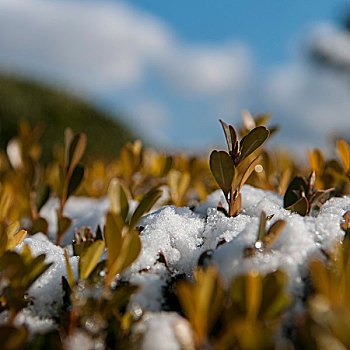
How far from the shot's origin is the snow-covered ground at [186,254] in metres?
0.60

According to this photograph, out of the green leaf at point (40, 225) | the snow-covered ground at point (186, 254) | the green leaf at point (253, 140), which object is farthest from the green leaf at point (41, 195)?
the green leaf at point (253, 140)

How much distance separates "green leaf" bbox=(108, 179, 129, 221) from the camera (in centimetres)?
65

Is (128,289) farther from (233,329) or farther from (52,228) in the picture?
(52,228)

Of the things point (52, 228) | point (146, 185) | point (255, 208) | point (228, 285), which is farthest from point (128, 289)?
point (146, 185)

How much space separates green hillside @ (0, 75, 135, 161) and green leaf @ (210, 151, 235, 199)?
716 cm

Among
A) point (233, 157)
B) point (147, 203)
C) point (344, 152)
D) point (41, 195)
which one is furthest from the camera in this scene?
point (41, 195)

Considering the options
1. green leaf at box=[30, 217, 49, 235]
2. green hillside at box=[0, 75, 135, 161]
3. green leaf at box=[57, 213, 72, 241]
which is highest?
green leaf at box=[57, 213, 72, 241]

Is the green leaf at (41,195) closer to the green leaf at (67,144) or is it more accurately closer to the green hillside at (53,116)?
the green leaf at (67,144)

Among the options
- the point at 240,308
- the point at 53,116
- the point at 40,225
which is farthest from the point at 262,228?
the point at 53,116

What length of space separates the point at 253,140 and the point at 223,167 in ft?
0.30

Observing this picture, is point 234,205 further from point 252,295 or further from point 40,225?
point 40,225

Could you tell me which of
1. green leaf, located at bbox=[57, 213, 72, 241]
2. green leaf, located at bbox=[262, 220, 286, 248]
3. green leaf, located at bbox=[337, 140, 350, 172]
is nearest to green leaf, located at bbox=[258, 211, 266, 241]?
green leaf, located at bbox=[262, 220, 286, 248]

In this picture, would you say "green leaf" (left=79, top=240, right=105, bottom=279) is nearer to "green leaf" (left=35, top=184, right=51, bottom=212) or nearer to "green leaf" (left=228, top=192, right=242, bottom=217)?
"green leaf" (left=228, top=192, right=242, bottom=217)

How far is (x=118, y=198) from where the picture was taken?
0.66 metres
